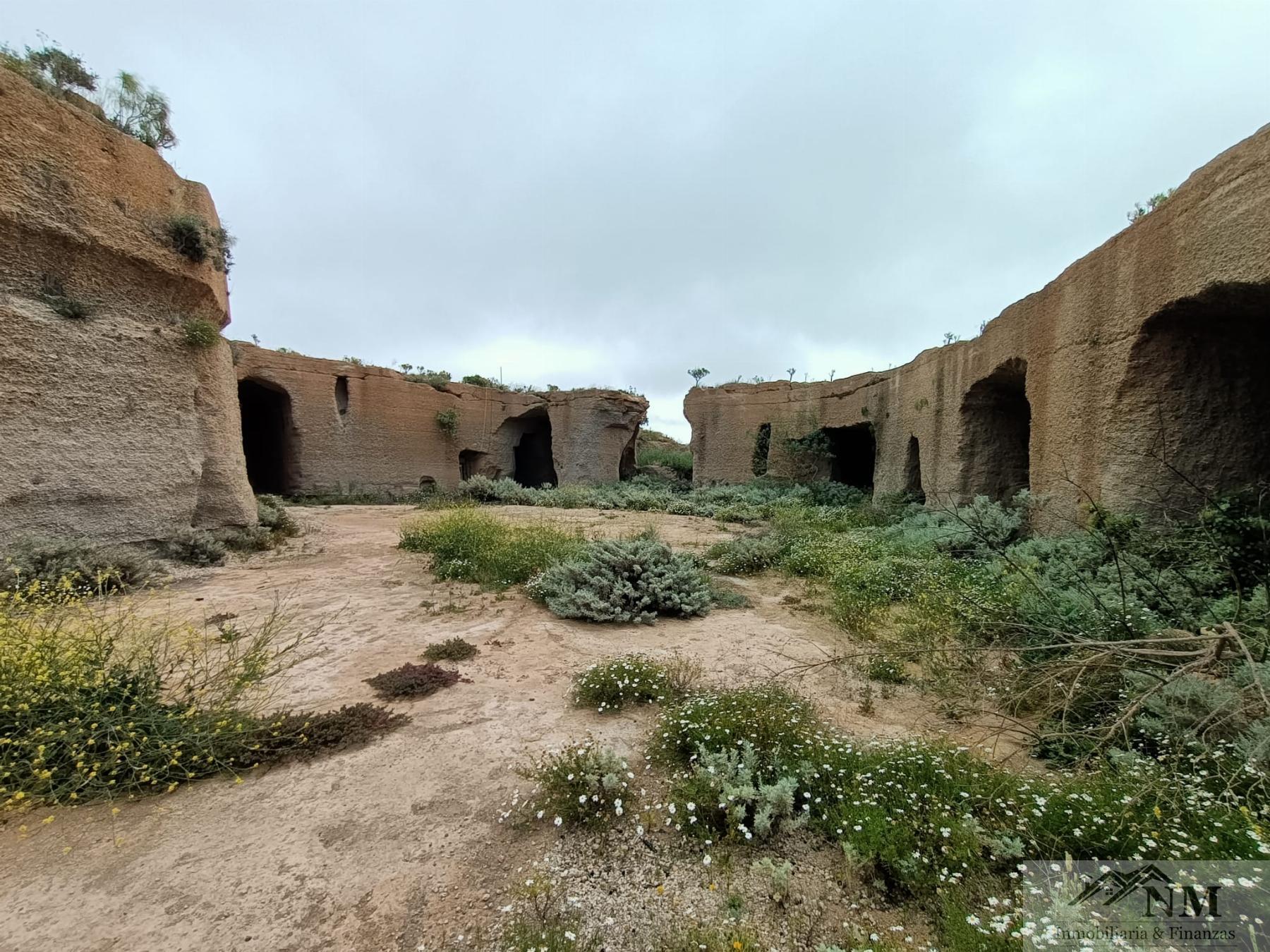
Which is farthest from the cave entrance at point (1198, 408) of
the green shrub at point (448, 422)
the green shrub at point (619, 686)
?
the green shrub at point (448, 422)

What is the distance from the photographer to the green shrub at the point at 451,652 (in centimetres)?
429

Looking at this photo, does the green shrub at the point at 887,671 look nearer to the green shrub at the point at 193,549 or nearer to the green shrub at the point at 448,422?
the green shrub at the point at 193,549

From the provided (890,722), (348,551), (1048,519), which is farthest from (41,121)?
(1048,519)

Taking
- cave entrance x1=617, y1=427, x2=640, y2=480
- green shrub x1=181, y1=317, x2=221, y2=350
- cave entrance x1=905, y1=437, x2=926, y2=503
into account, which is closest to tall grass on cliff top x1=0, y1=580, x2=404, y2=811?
green shrub x1=181, y1=317, x2=221, y2=350

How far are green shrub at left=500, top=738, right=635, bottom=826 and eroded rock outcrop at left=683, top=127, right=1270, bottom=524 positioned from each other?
4.21 meters

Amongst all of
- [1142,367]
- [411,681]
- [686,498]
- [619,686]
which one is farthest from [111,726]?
[686,498]

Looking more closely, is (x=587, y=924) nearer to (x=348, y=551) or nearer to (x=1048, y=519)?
(x=1048, y=519)

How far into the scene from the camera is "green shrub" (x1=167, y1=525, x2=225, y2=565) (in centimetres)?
701

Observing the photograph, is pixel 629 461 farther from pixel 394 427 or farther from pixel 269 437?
pixel 269 437

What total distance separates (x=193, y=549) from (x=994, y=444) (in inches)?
501

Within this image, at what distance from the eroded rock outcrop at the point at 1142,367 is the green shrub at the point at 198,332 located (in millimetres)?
10729

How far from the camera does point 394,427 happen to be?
56.4ft

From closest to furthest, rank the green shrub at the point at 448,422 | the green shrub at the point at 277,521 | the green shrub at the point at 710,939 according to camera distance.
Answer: the green shrub at the point at 710,939, the green shrub at the point at 277,521, the green shrub at the point at 448,422

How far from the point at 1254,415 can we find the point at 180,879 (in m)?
8.89
